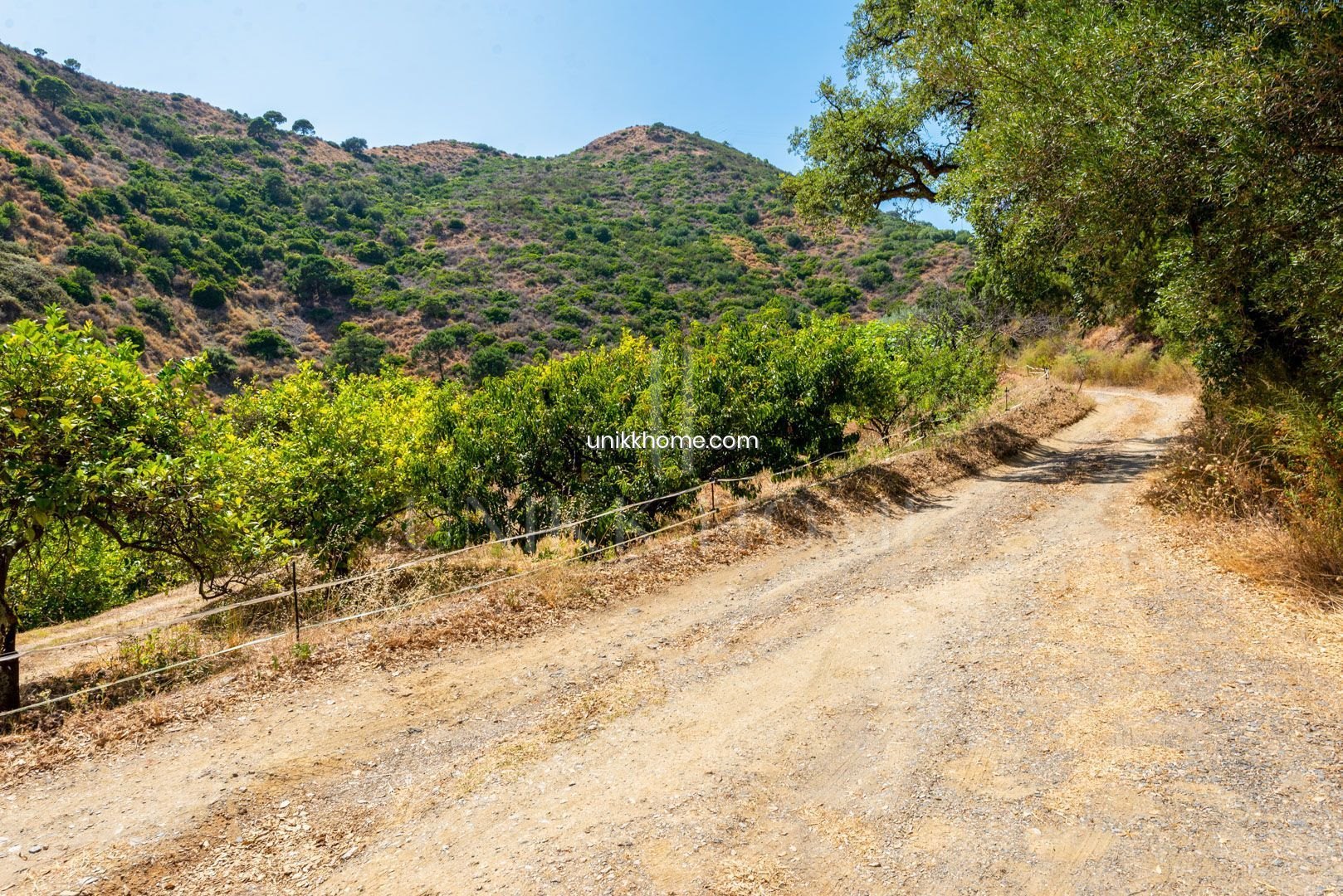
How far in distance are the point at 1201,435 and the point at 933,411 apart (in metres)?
9.14

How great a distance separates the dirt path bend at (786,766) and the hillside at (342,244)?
34.9 m

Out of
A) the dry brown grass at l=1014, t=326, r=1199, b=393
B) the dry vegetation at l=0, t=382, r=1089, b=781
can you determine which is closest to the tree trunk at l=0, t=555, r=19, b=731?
the dry vegetation at l=0, t=382, r=1089, b=781

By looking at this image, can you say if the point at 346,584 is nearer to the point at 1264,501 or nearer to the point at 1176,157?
the point at 1176,157

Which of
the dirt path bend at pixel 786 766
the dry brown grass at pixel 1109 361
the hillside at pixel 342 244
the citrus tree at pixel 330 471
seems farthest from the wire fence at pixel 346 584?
the hillside at pixel 342 244

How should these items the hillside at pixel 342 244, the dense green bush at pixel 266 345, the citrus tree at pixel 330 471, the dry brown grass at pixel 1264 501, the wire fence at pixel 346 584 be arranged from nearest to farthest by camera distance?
the wire fence at pixel 346 584, the dry brown grass at pixel 1264 501, the citrus tree at pixel 330 471, the hillside at pixel 342 244, the dense green bush at pixel 266 345

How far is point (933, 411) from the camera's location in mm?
21078

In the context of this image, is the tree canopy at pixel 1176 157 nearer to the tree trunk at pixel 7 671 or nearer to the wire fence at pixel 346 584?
the wire fence at pixel 346 584

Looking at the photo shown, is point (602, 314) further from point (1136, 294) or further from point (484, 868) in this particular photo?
point (484, 868)

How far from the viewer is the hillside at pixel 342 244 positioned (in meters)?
53.8

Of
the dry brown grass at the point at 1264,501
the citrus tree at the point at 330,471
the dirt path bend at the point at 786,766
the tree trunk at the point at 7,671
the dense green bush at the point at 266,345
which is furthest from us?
the dense green bush at the point at 266,345

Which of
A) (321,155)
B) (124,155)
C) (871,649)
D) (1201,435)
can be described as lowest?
(871,649)

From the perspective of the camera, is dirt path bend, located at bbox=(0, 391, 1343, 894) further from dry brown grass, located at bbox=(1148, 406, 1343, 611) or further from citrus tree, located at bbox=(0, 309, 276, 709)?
citrus tree, located at bbox=(0, 309, 276, 709)

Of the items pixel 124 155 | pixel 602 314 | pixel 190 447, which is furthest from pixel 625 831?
pixel 124 155

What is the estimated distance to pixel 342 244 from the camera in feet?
244
